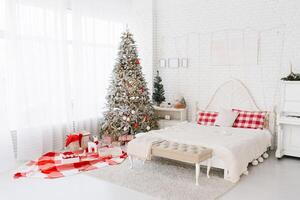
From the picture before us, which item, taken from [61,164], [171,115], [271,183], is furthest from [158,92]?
[271,183]

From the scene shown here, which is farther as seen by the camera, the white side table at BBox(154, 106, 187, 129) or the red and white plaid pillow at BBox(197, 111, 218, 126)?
the white side table at BBox(154, 106, 187, 129)

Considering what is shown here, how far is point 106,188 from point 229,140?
198 cm

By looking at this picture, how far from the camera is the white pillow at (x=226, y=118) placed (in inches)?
222

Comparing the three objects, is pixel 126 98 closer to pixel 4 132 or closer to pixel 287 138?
pixel 4 132

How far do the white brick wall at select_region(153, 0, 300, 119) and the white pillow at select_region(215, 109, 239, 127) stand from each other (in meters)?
0.63

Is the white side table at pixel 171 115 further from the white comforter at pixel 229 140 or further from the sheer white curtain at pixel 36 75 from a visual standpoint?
the sheer white curtain at pixel 36 75

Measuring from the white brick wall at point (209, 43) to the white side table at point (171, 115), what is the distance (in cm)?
33

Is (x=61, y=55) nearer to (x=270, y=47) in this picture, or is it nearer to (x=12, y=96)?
(x=12, y=96)

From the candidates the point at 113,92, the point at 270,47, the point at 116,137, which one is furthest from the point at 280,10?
the point at 116,137

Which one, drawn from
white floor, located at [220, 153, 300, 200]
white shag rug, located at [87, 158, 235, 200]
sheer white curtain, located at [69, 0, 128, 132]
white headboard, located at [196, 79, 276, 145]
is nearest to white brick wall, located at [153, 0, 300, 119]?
white headboard, located at [196, 79, 276, 145]

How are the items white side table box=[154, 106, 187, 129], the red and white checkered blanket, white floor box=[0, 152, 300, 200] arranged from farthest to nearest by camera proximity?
1. white side table box=[154, 106, 187, 129]
2. the red and white checkered blanket
3. white floor box=[0, 152, 300, 200]

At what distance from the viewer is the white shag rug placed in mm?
3678

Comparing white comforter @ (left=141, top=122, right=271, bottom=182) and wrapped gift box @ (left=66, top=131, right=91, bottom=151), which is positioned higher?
white comforter @ (left=141, top=122, right=271, bottom=182)

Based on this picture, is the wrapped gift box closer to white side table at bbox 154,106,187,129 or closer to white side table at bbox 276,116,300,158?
white side table at bbox 154,106,187,129
